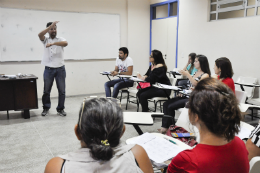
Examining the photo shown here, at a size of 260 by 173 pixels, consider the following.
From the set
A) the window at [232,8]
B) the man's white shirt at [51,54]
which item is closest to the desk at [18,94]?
the man's white shirt at [51,54]

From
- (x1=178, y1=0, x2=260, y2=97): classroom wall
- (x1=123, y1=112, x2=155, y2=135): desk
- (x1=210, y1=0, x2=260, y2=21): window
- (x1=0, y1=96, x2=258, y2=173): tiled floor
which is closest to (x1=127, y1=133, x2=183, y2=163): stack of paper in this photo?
(x1=123, y1=112, x2=155, y2=135): desk

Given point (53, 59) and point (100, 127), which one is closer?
point (100, 127)

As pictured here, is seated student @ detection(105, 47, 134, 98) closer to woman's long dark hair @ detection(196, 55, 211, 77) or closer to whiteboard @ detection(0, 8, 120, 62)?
whiteboard @ detection(0, 8, 120, 62)

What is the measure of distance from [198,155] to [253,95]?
3969 mm

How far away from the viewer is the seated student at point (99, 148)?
2.86 ft

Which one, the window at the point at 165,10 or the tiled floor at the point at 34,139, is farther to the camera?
the window at the point at 165,10

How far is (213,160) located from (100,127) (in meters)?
0.50

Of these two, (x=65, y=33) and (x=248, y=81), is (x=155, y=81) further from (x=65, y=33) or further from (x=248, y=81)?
(x=65, y=33)

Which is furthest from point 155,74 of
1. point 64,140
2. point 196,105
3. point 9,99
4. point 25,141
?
point 196,105

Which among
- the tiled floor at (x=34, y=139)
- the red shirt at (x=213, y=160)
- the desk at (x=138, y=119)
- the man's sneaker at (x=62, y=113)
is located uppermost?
the red shirt at (x=213, y=160)

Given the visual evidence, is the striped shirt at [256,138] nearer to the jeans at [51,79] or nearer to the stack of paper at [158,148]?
the stack of paper at [158,148]

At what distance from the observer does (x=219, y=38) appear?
5.06 meters

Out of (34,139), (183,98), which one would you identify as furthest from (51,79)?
(183,98)

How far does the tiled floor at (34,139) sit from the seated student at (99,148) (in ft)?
6.05
